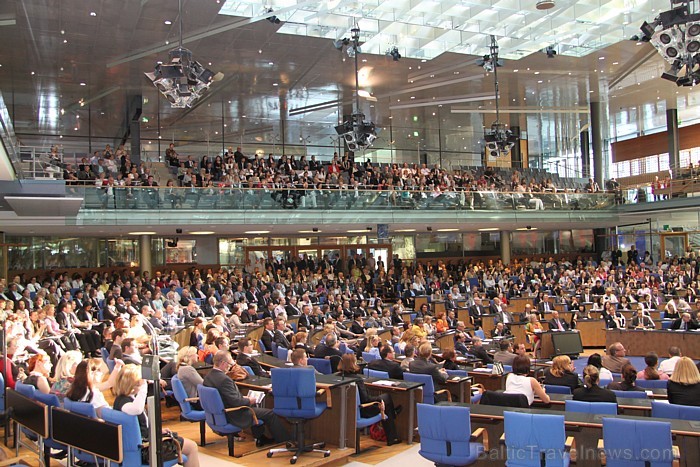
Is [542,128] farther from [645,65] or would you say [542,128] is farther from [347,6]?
[347,6]

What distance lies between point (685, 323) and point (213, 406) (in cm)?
1205

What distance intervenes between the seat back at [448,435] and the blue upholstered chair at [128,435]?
2.50 metres

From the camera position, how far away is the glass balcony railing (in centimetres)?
1859

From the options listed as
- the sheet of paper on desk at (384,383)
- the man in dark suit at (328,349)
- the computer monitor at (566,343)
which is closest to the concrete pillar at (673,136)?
the computer monitor at (566,343)

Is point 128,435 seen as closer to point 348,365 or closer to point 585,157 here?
point 348,365

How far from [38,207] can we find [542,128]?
996 inches

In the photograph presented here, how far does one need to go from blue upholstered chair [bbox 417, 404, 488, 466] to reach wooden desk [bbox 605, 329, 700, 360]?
33.7ft

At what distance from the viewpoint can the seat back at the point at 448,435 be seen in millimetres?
5762

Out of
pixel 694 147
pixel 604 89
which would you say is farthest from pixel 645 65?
pixel 694 147

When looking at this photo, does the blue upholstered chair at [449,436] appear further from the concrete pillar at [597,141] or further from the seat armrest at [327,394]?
the concrete pillar at [597,141]

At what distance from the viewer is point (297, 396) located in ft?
22.7

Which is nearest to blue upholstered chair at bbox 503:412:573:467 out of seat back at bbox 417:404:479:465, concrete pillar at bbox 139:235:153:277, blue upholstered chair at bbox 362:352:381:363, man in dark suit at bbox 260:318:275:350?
seat back at bbox 417:404:479:465

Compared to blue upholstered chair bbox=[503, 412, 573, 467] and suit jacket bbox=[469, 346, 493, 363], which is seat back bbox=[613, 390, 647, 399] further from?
suit jacket bbox=[469, 346, 493, 363]

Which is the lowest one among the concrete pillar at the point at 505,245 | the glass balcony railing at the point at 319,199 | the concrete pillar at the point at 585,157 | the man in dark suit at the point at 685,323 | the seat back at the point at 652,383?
the man in dark suit at the point at 685,323
